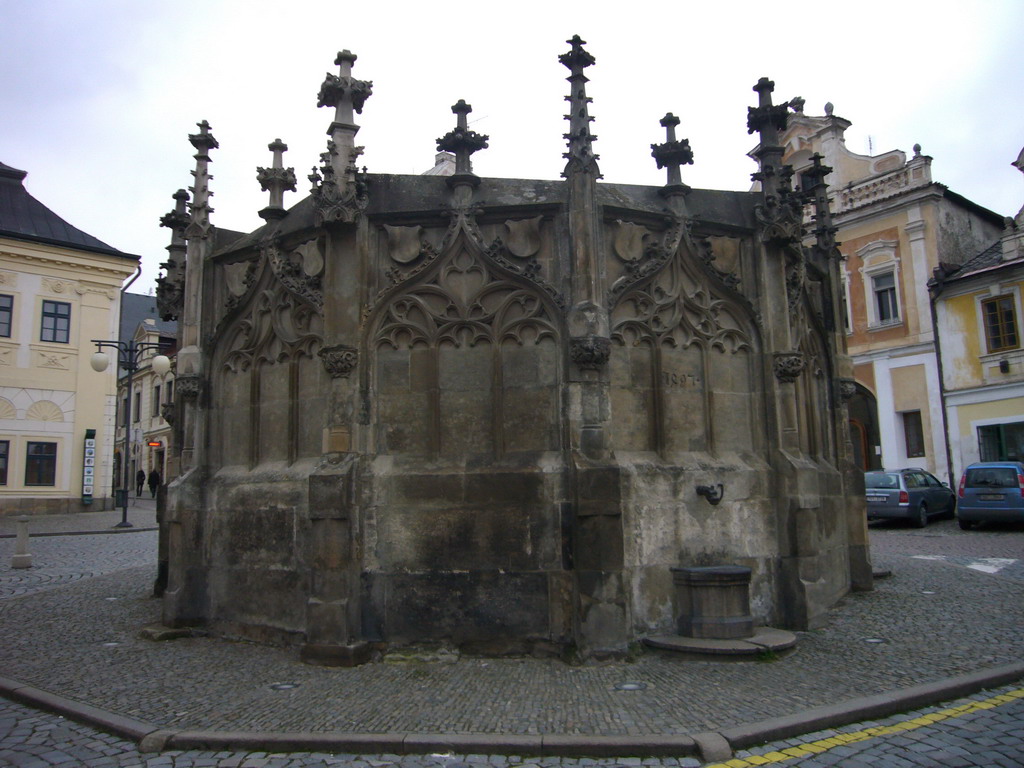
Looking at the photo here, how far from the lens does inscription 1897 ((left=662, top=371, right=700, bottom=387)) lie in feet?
31.3

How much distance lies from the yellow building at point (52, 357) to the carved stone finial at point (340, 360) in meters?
29.5

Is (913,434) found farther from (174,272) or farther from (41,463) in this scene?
(41,463)

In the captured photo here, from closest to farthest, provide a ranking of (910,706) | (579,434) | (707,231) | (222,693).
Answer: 1. (910,706)
2. (222,693)
3. (579,434)
4. (707,231)

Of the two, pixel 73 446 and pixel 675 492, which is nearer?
pixel 675 492

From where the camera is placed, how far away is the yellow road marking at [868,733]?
5605mm

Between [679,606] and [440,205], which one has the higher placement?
[440,205]

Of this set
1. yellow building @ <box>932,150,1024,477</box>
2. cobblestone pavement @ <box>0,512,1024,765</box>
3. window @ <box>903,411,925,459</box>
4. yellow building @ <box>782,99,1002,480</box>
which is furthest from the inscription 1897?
window @ <box>903,411,925,459</box>

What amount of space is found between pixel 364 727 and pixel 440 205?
17.9 ft

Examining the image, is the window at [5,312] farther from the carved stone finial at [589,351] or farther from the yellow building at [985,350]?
→ the yellow building at [985,350]

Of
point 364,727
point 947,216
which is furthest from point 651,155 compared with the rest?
point 947,216

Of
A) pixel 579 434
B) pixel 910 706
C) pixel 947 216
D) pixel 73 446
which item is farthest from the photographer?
pixel 73 446

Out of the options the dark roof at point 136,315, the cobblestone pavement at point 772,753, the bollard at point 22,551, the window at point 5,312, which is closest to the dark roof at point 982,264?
the cobblestone pavement at point 772,753

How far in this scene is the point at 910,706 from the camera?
6668 mm

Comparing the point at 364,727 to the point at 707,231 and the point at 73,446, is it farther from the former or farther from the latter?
the point at 73,446
